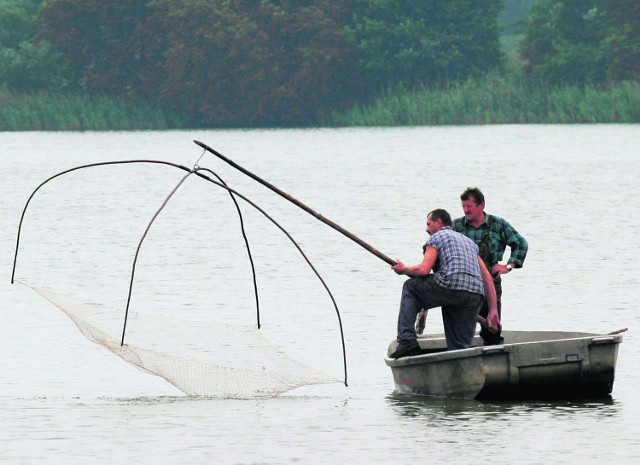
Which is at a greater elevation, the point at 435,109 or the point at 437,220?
the point at 435,109

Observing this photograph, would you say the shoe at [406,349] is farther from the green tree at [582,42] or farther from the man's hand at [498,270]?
the green tree at [582,42]

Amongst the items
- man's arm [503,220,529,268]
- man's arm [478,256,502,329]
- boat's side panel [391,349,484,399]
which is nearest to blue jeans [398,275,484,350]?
man's arm [478,256,502,329]

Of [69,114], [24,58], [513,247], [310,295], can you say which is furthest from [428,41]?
[513,247]

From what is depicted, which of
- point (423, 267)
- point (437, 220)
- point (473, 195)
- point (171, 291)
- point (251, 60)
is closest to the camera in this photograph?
point (423, 267)

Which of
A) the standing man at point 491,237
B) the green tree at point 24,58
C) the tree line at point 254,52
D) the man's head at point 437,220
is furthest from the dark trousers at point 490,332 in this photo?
the green tree at point 24,58

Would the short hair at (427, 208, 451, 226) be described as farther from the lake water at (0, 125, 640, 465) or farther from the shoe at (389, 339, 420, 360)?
the lake water at (0, 125, 640, 465)

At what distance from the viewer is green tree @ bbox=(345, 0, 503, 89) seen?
80.8 m

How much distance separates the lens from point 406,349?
13.5 metres

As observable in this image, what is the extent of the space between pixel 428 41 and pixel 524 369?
68160 mm

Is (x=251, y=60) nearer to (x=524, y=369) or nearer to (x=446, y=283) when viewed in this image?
(x=446, y=283)

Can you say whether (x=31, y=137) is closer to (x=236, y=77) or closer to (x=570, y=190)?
(x=236, y=77)

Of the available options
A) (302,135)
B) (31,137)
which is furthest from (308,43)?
(31,137)

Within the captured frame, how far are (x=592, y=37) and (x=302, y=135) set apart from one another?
14.2 metres

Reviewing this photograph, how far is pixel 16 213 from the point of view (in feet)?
117
